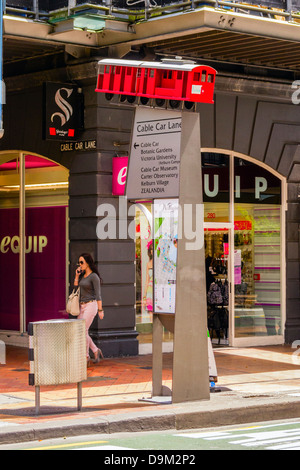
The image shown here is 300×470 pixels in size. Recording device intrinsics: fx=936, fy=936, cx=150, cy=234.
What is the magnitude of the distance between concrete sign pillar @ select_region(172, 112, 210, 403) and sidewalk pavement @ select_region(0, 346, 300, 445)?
28 centimetres

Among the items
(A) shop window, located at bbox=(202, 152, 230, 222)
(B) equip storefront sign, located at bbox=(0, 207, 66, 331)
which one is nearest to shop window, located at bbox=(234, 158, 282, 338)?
(A) shop window, located at bbox=(202, 152, 230, 222)

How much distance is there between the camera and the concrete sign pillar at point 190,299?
10.3 metres

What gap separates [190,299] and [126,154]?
5454mm

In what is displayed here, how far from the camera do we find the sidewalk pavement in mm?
9203

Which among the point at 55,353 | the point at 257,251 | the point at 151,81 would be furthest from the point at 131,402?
the point at 257,251

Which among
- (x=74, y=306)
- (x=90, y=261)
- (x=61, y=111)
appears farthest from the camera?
(x=61, y=111)

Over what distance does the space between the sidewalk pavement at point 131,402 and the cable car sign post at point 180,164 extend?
498mm

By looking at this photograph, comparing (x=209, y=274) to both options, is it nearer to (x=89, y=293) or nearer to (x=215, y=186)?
(x=215, y=186)

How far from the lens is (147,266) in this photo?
1589cm

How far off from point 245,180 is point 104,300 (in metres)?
3.96

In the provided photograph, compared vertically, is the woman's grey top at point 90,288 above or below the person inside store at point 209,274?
below

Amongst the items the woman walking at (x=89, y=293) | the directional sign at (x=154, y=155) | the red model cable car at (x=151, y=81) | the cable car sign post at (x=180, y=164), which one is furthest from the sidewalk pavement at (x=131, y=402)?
the red model cable car at (x=151, y=81)

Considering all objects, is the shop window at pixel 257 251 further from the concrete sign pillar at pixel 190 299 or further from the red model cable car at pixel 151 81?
the red model cable car at pixel 151 81

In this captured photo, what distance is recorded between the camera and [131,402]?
10.8 meters
